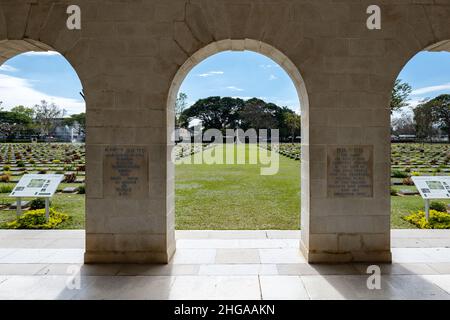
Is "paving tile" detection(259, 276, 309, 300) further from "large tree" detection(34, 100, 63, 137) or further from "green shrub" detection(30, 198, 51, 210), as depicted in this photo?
"large tree" detection(34, 100, 63, 137)

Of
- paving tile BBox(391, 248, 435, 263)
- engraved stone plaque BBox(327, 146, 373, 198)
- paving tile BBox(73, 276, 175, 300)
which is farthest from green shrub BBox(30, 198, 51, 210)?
paving tile BBox(391, 248, 435, 263)

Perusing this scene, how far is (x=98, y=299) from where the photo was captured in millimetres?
4387

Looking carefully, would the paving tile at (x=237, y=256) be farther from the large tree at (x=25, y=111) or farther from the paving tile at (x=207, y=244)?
the large tree at (x=25, y=111)

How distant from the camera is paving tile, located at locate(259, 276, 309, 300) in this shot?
4.44 metres

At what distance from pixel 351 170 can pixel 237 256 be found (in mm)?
2802

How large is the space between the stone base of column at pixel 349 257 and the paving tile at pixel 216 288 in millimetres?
1366

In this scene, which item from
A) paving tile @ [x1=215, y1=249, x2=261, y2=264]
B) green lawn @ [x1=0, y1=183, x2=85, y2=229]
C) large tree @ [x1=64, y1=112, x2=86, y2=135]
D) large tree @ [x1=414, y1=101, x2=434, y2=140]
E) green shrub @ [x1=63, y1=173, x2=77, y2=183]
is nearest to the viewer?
paving tile @ [x1=215, y1=249, x2=261, y2=264]

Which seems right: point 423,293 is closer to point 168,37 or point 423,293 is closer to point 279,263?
point 279,263

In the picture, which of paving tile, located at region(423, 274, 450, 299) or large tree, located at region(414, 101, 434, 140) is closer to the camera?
paving tile, located at region(423, 274, 450, 299)

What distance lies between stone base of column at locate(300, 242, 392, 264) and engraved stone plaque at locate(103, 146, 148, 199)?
11.3 ft

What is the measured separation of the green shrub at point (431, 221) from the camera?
27.5 ft

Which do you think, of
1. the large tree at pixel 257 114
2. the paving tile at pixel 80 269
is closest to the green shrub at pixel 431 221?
the paving tile at pixel 80 269

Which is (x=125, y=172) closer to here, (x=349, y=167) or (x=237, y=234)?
(x=237, y=234)
